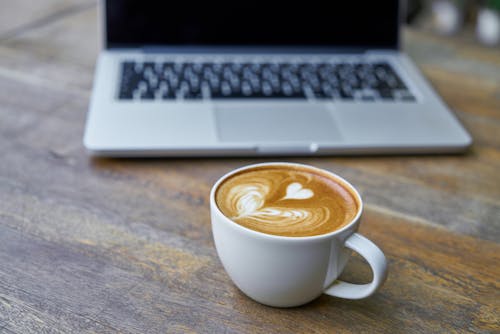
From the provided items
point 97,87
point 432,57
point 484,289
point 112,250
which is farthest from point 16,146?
point 432,57

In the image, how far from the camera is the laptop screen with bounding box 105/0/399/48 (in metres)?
0.83

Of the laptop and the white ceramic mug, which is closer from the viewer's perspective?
the white ceramic mug

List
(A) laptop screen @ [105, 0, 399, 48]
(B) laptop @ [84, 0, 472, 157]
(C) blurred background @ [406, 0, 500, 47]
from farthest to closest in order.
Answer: (C) blurred background @ [406, 0, 500, 47] → (A) laptop screen @ [105, 0, 399, 48] → (B) laptop @ [84, 0, 472, 157]

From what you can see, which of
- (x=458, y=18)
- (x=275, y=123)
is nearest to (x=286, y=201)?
(x=275, y=123)

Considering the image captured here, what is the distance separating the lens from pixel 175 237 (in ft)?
1.74

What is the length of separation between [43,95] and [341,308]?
515mm

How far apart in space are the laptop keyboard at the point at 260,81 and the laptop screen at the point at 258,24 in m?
0.06

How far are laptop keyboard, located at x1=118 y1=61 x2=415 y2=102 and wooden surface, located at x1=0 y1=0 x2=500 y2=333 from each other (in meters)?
0.09

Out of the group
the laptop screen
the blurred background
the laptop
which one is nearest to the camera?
the laptop

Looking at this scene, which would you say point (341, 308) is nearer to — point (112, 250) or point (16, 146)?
point (112, 250)

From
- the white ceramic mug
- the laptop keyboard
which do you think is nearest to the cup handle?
the white ceramic mug

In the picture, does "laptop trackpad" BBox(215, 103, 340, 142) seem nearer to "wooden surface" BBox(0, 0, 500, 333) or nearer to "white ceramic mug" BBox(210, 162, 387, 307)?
"wooden surface" BBox(0, 0, 500, 333)

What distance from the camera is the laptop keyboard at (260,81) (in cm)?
74

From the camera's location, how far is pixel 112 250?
1.66 feet
